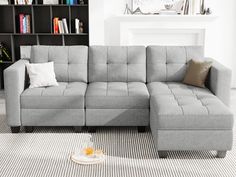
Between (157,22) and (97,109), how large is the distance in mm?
2415

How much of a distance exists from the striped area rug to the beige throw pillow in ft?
2.73

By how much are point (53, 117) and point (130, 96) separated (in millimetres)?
858

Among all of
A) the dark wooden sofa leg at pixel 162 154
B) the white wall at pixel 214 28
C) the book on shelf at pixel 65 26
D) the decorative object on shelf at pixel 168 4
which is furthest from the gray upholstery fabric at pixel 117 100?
the decorative object on shelf at pixel 168 4

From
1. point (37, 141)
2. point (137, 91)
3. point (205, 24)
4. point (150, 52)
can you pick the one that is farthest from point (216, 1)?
point (37, 141)

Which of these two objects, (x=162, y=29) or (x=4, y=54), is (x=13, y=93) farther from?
(x=162, y=29)

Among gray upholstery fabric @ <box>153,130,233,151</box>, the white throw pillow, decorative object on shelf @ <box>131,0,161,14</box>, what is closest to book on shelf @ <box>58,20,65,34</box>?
decorative object on shelf @ <box>131,0,161,14</box>

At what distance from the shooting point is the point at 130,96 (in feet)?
15.4

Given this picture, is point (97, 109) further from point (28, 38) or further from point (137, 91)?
point (28, 38)

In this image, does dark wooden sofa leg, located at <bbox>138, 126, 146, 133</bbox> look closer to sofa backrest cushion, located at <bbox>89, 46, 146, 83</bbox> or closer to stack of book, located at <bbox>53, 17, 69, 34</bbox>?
sofa backrest cushion, located at <bbox>89, 46, 146, 83</bbox>

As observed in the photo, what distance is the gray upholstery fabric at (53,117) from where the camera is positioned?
4.70 m

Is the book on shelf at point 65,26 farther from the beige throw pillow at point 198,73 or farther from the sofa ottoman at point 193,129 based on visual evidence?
the sofa ottoman at point 193,129

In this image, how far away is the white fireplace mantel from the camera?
6.58 m

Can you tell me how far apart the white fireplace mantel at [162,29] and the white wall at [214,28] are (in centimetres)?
12

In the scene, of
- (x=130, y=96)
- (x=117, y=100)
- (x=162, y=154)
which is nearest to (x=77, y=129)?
(x=117, y=100)
